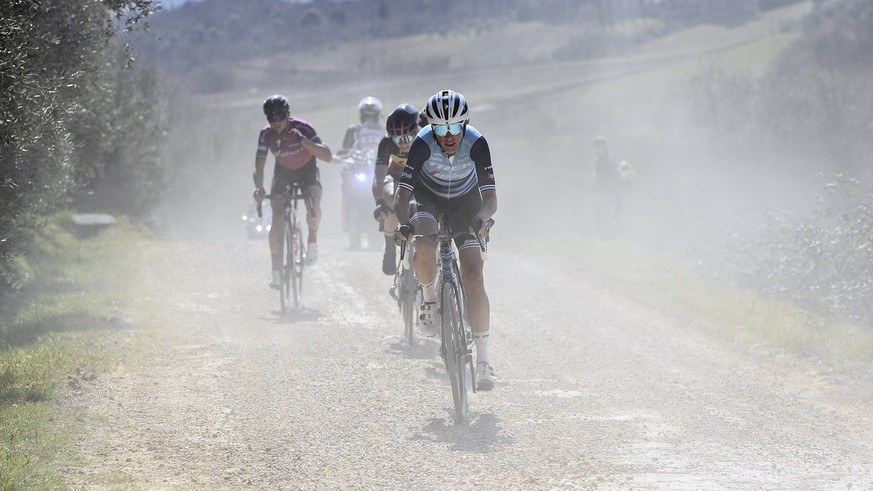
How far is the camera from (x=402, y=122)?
1084 cm

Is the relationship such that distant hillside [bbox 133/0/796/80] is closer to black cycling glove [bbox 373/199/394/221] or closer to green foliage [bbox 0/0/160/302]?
green foliage [bbox 0/0/160/302]

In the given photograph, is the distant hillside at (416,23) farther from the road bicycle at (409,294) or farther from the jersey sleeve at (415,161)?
the jersey sleeve at (415,161)

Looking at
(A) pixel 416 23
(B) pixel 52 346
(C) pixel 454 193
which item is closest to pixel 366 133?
(B) pixel 52 346

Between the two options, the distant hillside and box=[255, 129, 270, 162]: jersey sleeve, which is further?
the distant hillside

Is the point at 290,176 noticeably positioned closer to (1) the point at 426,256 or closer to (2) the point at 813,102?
(1) the point at 426,256

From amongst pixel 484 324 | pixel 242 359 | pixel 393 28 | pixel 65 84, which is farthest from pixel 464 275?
pixel 393 28

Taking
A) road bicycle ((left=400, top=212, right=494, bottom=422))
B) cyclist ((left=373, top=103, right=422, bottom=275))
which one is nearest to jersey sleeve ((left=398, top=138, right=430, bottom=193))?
road bicycle ((left=400, top=212, right=494, bottom=422))

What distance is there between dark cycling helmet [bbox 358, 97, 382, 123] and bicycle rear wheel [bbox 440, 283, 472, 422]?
9.03m

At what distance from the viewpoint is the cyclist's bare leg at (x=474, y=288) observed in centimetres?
819

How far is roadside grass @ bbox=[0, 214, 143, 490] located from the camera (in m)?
7.24

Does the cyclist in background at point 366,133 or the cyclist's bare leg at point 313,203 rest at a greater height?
the cyclist in background at point 366,133

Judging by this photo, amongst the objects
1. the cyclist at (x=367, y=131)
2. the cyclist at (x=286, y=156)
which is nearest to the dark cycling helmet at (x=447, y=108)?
the cyclist at (x=286, y=156)

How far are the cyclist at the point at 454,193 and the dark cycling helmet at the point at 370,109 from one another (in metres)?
8.63

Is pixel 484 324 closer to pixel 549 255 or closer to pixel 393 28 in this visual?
pixel 549 255
